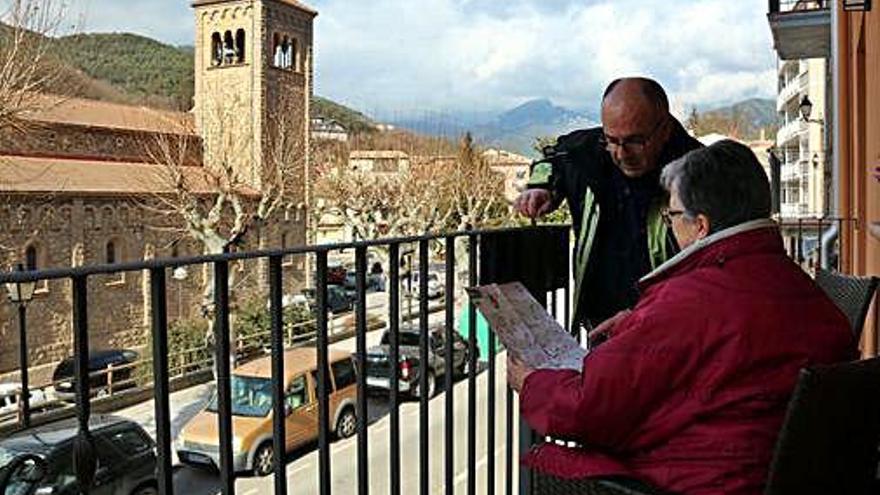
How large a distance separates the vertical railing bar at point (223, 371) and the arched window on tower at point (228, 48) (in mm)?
48646

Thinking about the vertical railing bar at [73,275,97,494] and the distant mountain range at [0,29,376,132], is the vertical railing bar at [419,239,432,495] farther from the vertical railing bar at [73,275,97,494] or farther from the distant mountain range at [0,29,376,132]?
the distant mountain range at [0,29,376,132]

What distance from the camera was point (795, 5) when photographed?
831 cm

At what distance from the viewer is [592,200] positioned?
256cm

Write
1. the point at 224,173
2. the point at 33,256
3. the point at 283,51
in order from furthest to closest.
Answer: the point at 283,51 < the point at 224,173 < the point at 33,256

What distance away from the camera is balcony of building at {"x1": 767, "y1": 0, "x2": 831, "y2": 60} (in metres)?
8.16

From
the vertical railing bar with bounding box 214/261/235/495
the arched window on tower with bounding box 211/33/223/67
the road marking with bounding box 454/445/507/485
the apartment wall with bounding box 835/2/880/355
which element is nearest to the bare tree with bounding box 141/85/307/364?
the arched window on tower with bounding box 211/33/223/67

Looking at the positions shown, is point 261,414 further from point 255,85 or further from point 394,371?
point 255,85

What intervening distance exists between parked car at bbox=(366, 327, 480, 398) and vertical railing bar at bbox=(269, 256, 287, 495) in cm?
34

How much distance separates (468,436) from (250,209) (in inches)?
1477

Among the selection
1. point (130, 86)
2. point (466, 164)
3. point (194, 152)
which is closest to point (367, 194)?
point (466, 164)

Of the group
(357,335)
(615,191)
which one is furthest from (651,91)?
(357,335)

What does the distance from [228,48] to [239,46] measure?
796 millimetres

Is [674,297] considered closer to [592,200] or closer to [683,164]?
[683,164]

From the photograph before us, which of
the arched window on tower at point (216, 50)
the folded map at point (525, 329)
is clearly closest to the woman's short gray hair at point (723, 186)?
the folded map at point (525, 329)
